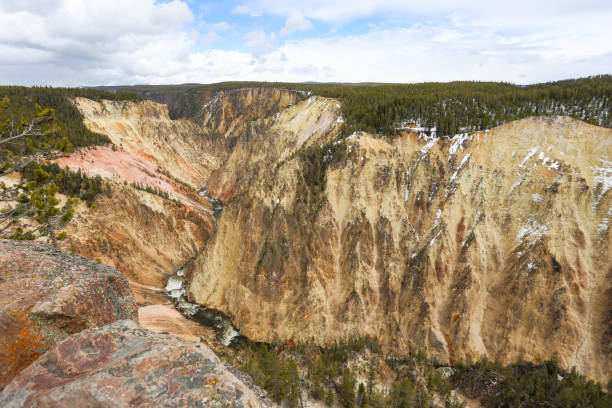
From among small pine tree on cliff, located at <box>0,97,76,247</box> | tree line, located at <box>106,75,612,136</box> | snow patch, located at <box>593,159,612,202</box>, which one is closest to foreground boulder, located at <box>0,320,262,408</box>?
small pine tree on cliff, located at <box>0,97,76,247</box>

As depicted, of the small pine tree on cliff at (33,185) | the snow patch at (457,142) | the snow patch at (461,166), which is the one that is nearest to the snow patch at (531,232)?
the snow patch at (461,166)

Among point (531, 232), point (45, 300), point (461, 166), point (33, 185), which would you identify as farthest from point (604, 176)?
point (33, 185)

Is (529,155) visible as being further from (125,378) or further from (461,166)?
(125,378)

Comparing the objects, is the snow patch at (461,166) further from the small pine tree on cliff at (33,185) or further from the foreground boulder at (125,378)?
the foreground boulder at (125,378)

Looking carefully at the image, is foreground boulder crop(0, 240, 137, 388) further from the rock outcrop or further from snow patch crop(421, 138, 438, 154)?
snow patch crop(421, 138, 438, 154)

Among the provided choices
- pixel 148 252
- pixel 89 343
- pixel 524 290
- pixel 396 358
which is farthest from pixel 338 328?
pixel 148 252

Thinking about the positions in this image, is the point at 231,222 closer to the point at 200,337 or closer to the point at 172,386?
the point at 200,337
